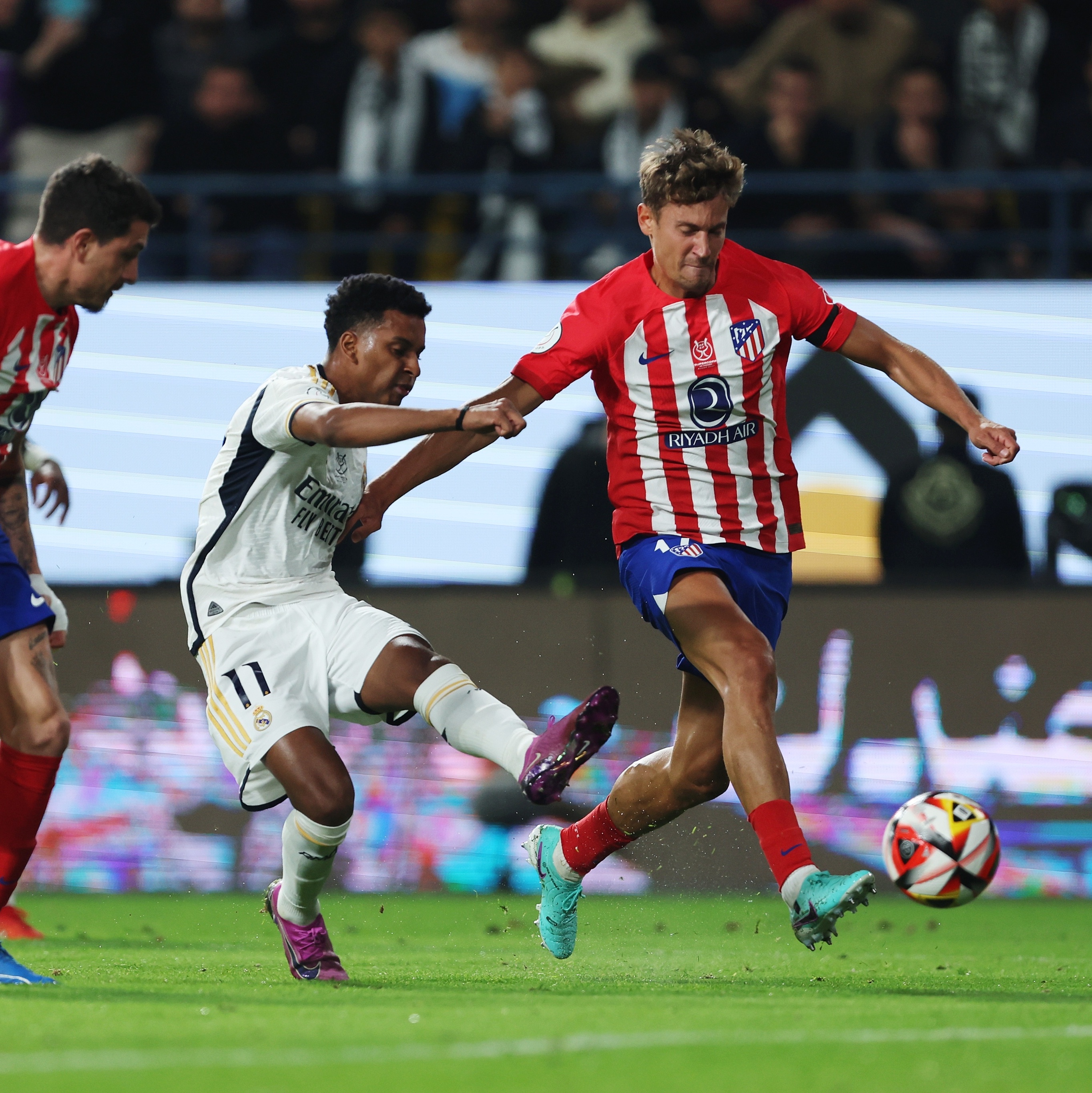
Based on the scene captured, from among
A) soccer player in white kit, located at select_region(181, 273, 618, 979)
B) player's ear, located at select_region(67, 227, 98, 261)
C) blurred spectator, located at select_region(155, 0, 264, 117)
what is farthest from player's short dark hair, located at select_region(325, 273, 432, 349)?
blurred spectator, located at select_region(155, 0, 264, 117)

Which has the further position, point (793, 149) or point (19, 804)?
point (793, 149)

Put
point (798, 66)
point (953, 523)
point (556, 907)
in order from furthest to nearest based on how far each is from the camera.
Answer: point (798, 66)
point (953, 523)
point (556, 907)

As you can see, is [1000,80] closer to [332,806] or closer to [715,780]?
[715,780]

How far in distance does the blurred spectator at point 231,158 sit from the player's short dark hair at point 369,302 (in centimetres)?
495

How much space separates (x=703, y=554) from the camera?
5.20 meters

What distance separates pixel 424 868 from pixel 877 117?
5531mm

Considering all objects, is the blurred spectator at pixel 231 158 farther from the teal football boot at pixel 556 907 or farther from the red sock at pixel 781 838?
the red sock at pixel 781 838

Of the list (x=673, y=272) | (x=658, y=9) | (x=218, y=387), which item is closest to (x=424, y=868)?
(x=218, y=387)

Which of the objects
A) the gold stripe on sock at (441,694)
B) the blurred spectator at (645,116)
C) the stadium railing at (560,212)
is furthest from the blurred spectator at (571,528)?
the gold stripe on sock at (441,694)

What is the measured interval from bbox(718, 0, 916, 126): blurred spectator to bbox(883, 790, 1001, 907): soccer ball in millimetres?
6899

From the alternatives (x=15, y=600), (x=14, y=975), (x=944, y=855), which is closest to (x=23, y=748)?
(x=15, y=600)

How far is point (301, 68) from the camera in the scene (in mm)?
→ 11016

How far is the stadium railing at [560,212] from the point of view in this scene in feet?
32.1

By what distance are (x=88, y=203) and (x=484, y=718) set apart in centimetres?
182
